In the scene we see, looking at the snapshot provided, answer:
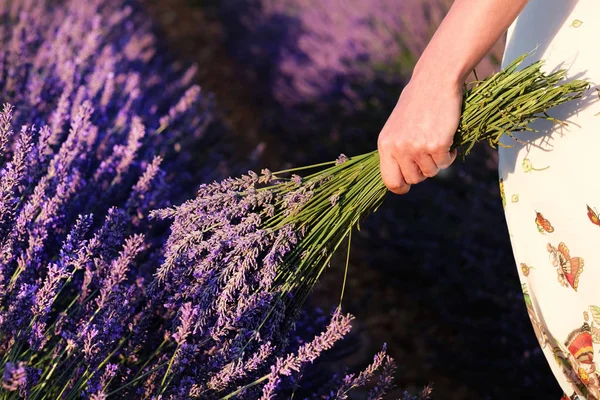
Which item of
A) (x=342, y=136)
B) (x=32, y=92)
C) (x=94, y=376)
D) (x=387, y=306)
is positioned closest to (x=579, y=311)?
(x=94, y=376)

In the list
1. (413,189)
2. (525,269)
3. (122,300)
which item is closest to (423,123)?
(525,269)

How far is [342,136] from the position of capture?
3146mm

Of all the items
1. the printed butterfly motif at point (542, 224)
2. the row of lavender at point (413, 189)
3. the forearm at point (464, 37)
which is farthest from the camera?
the row of lavender at point (413, 189)

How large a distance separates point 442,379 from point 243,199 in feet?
5.31

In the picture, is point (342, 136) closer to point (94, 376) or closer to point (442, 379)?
point (442, 379)

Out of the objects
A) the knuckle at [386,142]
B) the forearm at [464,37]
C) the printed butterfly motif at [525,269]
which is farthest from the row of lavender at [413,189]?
the forearm at [464,37]

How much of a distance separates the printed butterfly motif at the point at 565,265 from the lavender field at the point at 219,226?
37 cm

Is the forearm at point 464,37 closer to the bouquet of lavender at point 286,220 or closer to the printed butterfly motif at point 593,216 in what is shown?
the bouquet of lavender at point 286,220

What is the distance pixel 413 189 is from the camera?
2.81m

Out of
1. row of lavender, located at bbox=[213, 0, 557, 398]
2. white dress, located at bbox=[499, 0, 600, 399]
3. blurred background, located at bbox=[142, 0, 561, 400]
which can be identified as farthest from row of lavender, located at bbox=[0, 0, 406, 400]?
row of lavender, located at bbox=[213, 0, 557, 398]

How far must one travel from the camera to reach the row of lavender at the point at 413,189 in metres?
2.35

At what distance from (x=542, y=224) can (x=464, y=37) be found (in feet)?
1.42

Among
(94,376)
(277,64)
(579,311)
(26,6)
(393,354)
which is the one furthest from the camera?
(277,64)

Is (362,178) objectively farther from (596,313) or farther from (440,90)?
(596,313)
